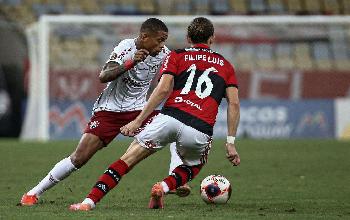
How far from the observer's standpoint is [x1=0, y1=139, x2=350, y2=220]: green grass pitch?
8.84m

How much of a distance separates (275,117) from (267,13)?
574 cm

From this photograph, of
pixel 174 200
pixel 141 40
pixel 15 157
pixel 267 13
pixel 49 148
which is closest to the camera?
pixel 141 40

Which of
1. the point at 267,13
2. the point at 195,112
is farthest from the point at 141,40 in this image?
the point at 267,13

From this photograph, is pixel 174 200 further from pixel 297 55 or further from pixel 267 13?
pixel 267 13

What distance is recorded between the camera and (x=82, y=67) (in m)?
24.5

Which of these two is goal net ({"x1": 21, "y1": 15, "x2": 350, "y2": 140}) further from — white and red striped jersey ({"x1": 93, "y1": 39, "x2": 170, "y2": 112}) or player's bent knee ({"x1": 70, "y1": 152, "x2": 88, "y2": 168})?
player's bent knee ({"x1": 70, "y1": 152, "x2": 88, "y2": 168})

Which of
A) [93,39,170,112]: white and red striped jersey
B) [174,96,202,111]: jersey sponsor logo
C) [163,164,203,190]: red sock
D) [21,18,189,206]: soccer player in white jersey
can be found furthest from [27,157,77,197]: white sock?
[174,96,202,111]: jersey sponsor logo

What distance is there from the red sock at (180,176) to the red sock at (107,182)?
17.4 inches

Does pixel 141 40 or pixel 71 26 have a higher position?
pixel 71 26

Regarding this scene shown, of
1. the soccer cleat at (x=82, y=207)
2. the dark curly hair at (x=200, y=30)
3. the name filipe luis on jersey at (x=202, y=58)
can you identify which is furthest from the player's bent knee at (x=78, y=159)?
the dark curly hair at (x=200, y=30)

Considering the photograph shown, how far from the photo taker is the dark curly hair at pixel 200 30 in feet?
29.5

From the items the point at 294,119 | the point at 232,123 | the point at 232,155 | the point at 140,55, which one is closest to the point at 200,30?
the point at 140,55

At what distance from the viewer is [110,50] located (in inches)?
964

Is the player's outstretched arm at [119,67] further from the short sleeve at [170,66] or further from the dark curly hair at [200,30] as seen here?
the dark curly hair at [200,30]
